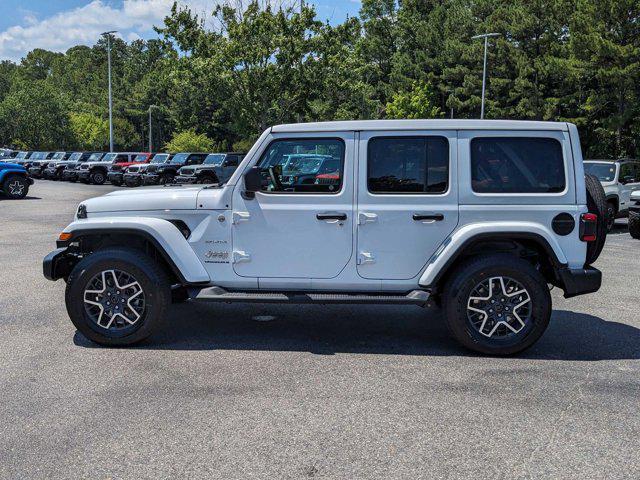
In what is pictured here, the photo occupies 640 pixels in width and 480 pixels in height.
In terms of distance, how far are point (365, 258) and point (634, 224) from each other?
31.7 ft

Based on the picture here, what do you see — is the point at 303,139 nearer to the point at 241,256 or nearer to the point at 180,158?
the point at 241,256

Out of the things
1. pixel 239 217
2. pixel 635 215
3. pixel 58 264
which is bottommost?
pixel 635 215

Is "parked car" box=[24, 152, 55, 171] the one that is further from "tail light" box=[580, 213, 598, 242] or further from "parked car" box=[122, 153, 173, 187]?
"tail light" box=[580, 213, 598, 242]

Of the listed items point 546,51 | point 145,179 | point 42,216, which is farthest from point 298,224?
point 546,51

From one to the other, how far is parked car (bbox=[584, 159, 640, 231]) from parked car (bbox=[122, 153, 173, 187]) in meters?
18.8

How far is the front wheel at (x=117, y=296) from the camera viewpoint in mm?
5508

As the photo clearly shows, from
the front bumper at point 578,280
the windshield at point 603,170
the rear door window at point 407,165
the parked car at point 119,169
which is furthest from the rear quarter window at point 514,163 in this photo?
the parked car at point 119,169

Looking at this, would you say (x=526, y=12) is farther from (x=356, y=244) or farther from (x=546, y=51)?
(x=356, y=244)

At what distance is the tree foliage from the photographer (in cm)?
3123

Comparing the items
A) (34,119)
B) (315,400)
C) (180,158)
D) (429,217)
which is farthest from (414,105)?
(315,400)

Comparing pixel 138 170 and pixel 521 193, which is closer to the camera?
pixel 521 193

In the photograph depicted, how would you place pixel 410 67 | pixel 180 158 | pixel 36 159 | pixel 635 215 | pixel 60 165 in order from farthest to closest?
pixel 410 67
pixel 36 159
pixel 60 165
pixel 180 158
pixel 635 215

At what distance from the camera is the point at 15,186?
75.9ft

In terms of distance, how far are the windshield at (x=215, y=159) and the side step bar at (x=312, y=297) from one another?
2023 centimetres
